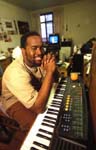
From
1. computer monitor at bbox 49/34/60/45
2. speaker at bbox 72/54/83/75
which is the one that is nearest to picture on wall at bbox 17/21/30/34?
computer monitor at bbox 49/34/60/45

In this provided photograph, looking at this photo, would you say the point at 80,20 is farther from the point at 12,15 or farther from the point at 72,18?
the point at 12,15

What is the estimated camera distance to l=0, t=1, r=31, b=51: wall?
493 cm

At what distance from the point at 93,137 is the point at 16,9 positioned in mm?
5857

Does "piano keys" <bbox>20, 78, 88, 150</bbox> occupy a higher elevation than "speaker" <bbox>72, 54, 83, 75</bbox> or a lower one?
higher

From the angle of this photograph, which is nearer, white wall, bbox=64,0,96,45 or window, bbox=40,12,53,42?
white wall, bbox=64,0,96,45

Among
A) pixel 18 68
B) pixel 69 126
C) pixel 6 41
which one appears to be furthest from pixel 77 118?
pixel 6 41

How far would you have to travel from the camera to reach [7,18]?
5.15 m

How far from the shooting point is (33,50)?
1198mm

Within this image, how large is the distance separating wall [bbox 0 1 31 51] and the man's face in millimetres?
3946

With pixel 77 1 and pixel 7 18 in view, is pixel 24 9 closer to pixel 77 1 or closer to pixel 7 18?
pixel 7 18

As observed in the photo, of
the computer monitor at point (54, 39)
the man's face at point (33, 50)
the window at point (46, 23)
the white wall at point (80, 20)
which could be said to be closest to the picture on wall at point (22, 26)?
the window at point (46, 23)

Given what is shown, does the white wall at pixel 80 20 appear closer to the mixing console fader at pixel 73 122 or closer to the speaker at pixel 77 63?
the speaker at pixel 77 63

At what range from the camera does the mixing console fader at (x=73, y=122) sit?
26.1 inches

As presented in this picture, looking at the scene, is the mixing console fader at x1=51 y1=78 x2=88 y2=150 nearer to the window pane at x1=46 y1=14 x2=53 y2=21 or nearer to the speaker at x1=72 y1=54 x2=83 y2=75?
the speaker at x1=72 y1=54 x2=83 y2=75
